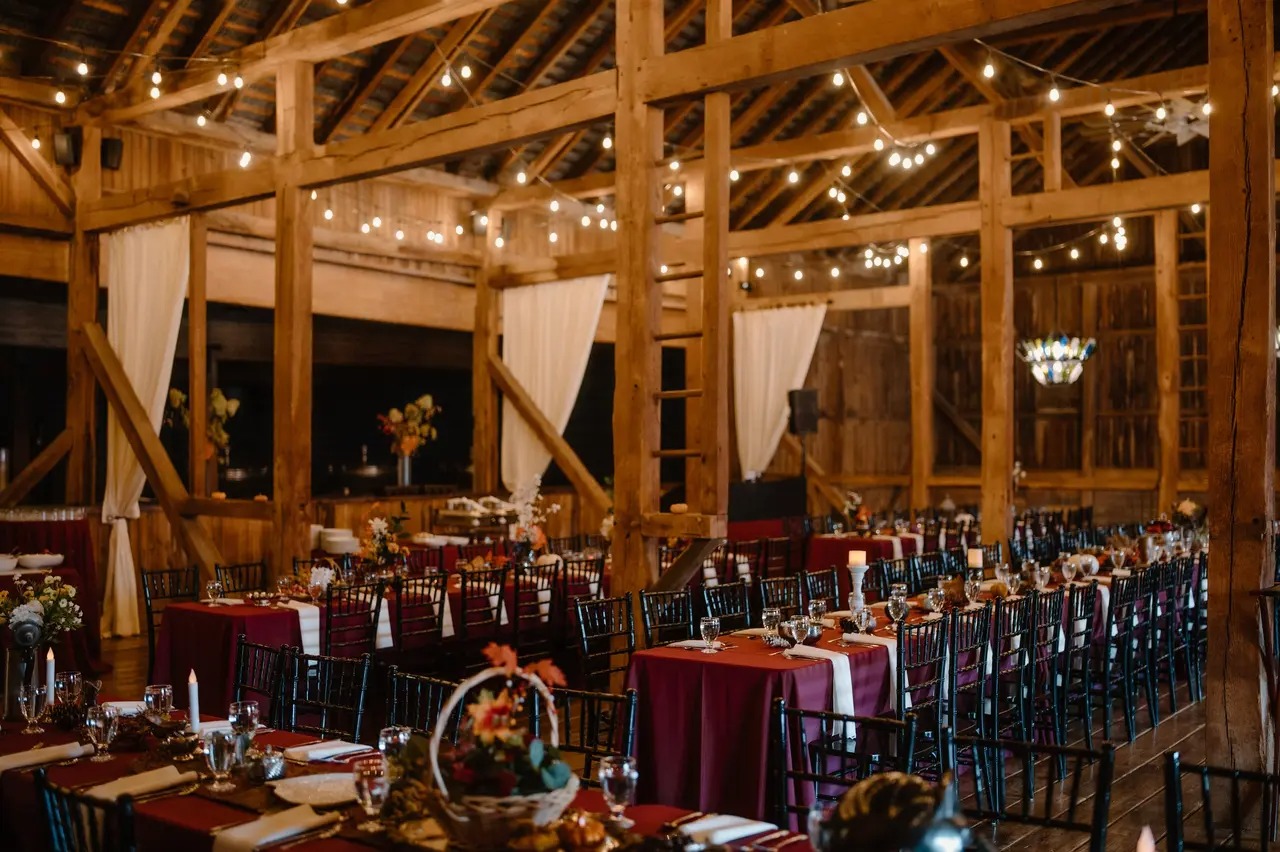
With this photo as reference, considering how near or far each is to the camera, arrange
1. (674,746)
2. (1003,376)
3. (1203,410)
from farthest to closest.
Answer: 1. (1203,410)
2. (1003,376)
3. (674,746)

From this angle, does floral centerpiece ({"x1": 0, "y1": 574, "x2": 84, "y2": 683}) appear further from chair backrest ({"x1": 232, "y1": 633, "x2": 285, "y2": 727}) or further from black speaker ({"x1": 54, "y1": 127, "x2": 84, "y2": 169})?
black speaker ({"x1": 54, "y1": 127, "x2": 84, "y2": 169})

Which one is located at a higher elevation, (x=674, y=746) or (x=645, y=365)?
(x=645, y=365)

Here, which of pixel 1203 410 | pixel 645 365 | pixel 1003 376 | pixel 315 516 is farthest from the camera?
pixel 1203 410

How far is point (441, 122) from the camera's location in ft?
26.2

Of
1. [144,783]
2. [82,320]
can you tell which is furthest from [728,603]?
[82,320]

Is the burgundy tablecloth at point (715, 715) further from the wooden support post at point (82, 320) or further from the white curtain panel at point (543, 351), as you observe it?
the wooden support post at point (82, 320)

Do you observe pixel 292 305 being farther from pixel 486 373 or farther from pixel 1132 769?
pixel 1132 769

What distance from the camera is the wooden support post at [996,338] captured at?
1020 cm

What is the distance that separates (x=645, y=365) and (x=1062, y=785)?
119 inches

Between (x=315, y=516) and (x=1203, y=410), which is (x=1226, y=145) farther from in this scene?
(x=1203, y=410)

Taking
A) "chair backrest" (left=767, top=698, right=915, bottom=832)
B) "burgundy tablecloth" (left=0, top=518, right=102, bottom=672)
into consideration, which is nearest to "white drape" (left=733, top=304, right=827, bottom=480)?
"burgundy tablecloth" (left=0, top=518, right=102, bottom=672)

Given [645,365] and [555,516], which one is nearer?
[645,365]

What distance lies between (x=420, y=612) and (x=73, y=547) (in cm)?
330

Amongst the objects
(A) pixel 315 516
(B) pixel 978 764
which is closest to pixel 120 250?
(A) pixel 315 516
